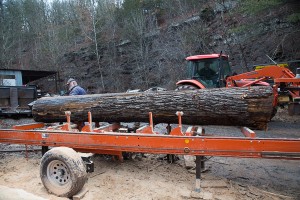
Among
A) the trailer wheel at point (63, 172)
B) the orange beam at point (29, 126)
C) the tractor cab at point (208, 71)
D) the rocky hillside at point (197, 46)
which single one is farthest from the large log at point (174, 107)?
the rocky hillside at point (197, 46)

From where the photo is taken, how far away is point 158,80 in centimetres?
2094

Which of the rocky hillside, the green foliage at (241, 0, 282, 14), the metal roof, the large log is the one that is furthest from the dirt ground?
the metal roof

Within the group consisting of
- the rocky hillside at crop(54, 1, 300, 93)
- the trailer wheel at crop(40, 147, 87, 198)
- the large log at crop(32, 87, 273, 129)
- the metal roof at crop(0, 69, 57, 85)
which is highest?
the rocky hillside at crop(54, 1, 300, 93)

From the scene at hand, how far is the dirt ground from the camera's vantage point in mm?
3783

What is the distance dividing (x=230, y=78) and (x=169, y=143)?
5648 millimetres

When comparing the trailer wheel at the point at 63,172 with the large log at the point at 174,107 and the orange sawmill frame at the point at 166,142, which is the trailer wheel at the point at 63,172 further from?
the large log at the point at 174,107

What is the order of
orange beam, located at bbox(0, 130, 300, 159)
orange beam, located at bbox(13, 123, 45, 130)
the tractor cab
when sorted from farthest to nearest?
the tractor cab, orange beam, located at bbox(13, 123, 45, 130), orange beam, located at bbox(0, 130, 300, 159)

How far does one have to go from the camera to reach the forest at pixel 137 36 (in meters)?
16.0

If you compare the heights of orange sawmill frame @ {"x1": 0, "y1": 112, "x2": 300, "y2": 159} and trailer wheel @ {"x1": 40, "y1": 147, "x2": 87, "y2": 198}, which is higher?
orange sawmill frame @ {"x1": 0, "y1": 112, "x2": 300, "y2": 159}

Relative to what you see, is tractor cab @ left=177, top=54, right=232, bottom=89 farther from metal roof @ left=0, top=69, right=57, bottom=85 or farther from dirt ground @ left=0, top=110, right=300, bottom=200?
metal roof @ left=0, top=69, right=57, bottom=85

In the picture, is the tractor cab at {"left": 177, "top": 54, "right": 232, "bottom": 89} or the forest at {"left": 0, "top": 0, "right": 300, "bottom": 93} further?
the forest at {"left": 0, "top": 0, "right": 300, "bottom": 93}

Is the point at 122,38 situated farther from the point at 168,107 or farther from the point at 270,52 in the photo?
the point at 168,107

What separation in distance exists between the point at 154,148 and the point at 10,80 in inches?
696

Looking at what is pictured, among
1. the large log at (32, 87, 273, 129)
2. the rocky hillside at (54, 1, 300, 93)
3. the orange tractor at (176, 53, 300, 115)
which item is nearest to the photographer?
the large log at (32, 87, 273, 129)
